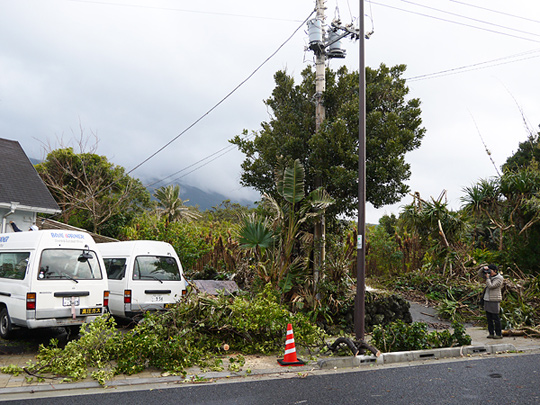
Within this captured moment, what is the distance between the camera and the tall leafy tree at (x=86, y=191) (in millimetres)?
29445

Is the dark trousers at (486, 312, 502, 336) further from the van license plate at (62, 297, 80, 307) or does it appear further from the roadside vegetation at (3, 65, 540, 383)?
the van license plate at (62, 297, 80, 307)

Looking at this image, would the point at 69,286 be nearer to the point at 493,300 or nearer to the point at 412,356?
the point at 412,356

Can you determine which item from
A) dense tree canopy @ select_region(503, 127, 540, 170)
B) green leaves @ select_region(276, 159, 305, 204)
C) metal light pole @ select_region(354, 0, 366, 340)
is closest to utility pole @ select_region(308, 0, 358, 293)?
green leaves @ select_region(276, 159, 305, 204)

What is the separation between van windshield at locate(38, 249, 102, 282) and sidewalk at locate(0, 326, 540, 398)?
1591mm

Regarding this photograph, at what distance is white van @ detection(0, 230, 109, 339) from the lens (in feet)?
28.7

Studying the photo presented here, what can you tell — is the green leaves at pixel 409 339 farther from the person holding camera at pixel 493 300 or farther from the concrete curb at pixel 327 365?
the person holding camera at pixel 493 300

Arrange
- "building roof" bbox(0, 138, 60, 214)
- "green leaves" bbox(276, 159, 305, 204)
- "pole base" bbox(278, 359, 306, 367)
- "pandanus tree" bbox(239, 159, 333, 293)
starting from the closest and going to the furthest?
"pole base" bbox(278, 359, 306, 367)
"pandanus tree" bbox(239, 159, 333, 293)
"green leaves" bbox(276, 159, 305, 204)
"building roof" bbox(0, 138, 60, 214)

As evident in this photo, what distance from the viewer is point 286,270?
39.8 feet

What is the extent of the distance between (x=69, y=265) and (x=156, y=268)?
2.54m

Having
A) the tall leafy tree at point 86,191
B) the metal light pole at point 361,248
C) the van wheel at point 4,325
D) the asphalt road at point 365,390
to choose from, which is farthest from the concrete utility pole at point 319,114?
the tall leafy tree at point 86,191

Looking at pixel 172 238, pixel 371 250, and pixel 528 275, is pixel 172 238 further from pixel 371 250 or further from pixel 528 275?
pixel 528 275

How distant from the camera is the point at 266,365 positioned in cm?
833

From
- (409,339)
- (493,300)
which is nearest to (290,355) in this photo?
(409,339)

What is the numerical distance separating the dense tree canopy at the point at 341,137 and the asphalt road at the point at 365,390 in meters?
5.84
